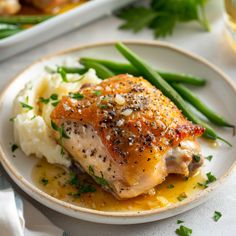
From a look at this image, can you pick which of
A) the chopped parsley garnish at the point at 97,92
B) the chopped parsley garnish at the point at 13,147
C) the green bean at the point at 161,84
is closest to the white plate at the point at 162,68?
the chopped parsley garnish at the point at 13,147

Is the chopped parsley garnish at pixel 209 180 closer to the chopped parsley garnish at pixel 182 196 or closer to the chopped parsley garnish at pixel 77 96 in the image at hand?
the chopped parsley garnish at pixel 182 196

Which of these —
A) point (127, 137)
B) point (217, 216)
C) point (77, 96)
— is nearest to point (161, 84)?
point (77, 96)

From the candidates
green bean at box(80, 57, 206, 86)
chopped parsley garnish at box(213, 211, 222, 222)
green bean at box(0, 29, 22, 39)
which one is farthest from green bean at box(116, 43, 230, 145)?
green bean at box(0, 29, 22, 39)

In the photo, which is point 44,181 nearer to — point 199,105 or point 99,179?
point 99,179

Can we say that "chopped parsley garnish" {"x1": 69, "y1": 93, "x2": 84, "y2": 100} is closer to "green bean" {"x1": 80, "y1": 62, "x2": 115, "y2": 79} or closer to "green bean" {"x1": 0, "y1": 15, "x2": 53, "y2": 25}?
"green bean" {"x1": 80, "y1": 62, "x2": 115, "y2": 79}

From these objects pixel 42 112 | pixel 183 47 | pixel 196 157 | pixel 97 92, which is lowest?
pixel 183 47

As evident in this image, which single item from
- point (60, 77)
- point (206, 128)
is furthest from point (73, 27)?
point (206, 128)
